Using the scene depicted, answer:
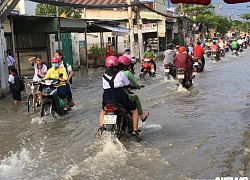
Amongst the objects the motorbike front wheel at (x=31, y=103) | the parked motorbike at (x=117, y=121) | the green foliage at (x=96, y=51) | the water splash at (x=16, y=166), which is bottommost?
the water splash at (x=16, y=166)

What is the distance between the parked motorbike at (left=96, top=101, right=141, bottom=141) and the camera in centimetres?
629

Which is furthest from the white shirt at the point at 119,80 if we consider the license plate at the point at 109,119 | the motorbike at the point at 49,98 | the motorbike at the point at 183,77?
the motorbike at the point at 183,77

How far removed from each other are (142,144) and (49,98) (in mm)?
3084

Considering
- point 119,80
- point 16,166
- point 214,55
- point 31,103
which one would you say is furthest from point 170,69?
point 214,55

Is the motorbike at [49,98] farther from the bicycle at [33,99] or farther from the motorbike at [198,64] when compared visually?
the motorbike at [198,64]

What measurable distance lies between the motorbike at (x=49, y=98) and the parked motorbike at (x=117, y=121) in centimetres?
257

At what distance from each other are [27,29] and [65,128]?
40.3ft

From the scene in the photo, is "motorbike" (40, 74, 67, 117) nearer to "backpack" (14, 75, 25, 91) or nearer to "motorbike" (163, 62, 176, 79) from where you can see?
"backpack" (14, 75, 25, 91)

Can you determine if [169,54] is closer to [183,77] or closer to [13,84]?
[183,77]

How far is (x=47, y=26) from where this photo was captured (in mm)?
19094

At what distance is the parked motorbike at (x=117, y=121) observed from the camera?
6289 millimetres

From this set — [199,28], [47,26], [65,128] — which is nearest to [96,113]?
[65,128]

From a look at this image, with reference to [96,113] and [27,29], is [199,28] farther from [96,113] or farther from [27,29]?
[96,113]

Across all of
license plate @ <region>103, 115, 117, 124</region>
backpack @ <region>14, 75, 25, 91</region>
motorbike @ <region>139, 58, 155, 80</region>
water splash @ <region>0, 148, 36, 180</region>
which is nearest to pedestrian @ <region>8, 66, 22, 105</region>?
backpack @ <region>14, 75, 25, 91</region>
